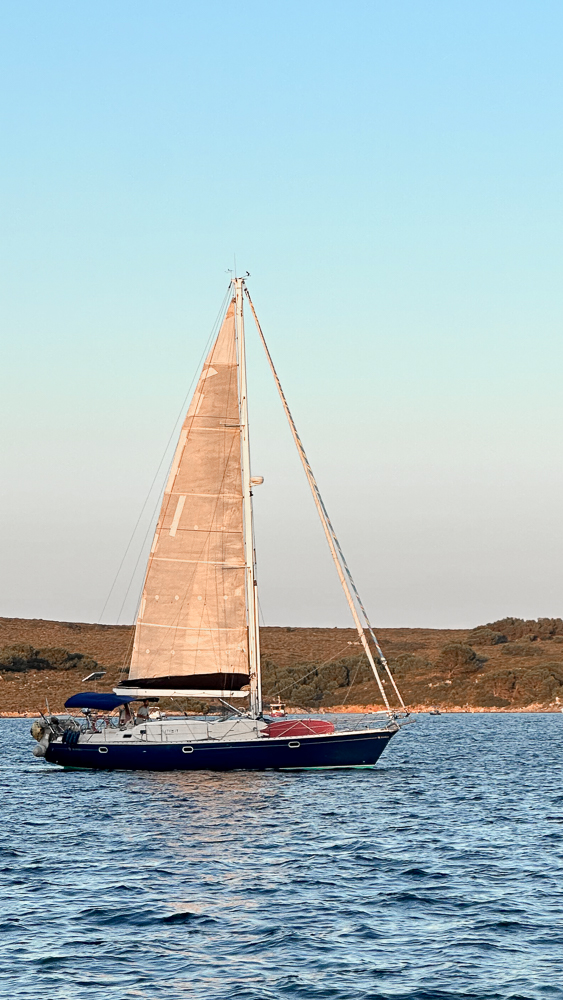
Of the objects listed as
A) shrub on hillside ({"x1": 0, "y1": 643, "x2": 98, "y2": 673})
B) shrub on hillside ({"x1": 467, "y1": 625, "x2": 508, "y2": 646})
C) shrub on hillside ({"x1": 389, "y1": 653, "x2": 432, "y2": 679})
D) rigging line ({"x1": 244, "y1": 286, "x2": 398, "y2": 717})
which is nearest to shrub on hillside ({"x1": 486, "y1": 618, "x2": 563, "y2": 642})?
shrub on hillside ({"x1": 467, "y1": 625, "x2": 508, "y2": 646})

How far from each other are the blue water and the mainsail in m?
4.63

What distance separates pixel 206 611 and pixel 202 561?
218cm

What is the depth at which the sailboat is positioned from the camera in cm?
4891

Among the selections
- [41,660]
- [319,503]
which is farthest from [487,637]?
[319,503]

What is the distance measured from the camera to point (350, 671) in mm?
132125

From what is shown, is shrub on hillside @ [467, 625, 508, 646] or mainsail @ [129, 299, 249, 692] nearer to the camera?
mainsail @ [129, 299, 249, 692]

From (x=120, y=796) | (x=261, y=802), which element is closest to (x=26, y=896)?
(x=261, y=802)

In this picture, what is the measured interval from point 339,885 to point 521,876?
14.8 feet

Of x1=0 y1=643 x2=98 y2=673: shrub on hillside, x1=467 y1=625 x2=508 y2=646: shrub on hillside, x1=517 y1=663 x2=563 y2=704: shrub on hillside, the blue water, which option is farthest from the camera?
x1=467 y1=625 x2=508 y2=646: shrub on hillside

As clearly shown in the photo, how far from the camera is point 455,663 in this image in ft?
438

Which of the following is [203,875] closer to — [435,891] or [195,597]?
[435,891]

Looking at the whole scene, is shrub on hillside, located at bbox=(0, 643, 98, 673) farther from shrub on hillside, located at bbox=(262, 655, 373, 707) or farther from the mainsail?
the mainsail

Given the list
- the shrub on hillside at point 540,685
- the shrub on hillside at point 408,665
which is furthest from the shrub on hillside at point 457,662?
the shrub on hillside at point 540,685

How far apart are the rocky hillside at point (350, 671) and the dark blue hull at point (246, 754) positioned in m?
57.4
